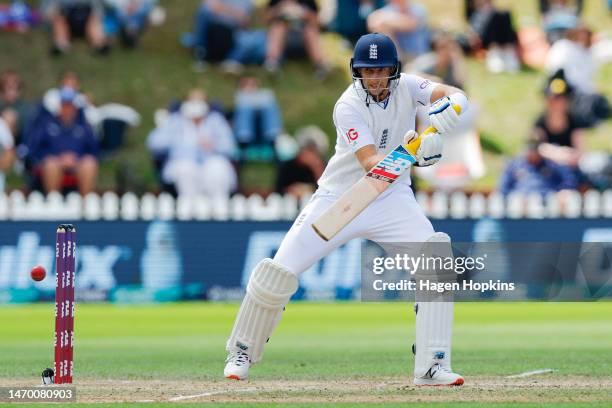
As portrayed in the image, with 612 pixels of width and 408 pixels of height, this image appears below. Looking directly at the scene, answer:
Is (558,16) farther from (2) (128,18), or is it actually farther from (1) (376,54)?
(1) (376,54)

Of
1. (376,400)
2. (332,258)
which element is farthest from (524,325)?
(376,400)

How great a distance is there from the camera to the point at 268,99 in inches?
780

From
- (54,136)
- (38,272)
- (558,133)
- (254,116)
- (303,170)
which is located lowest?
(38,272)

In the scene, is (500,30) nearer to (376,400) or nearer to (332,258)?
(332,258)

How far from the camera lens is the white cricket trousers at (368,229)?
8.19m

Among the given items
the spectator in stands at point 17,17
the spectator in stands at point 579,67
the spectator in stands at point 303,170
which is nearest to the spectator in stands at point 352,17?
the spectator in stands at point 579,67

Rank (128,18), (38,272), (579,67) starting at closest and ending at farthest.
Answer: (38,272) → (579,67) → (128,18)

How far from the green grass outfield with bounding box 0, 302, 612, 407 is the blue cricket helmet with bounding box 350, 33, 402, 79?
184 centimetres

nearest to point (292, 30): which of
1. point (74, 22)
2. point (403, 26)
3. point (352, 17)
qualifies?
point (352, 17)

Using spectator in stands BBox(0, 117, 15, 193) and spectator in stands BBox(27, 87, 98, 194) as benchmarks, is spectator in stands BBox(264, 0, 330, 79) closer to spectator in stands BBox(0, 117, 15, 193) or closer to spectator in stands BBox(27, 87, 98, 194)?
spectator in stands BBox(27, 87, 98, 194)

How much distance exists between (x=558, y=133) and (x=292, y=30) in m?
4.75

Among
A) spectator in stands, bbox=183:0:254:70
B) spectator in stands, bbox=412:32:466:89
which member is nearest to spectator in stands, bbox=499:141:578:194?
spectator in stands, bbox=412:32:466:89

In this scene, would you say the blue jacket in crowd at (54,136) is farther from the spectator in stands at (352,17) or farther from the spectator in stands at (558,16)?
the spectator in stands at (558,16)

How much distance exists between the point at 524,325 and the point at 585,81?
7343 millimetres
